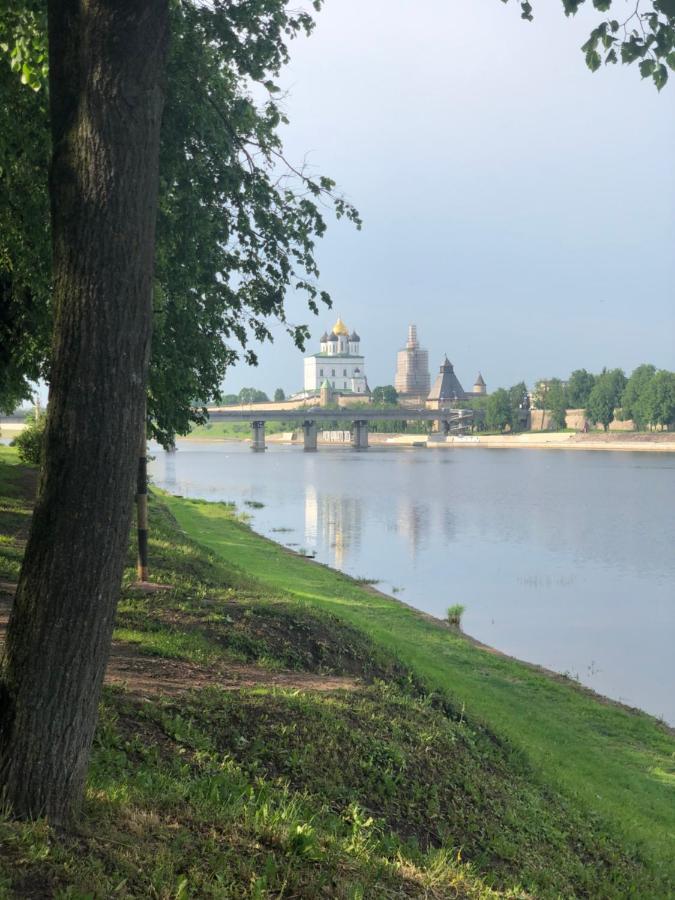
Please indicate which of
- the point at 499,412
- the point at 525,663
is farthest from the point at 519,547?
the point at 499,412

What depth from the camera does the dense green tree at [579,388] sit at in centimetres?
15050

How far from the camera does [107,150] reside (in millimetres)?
4238

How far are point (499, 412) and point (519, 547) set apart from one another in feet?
385

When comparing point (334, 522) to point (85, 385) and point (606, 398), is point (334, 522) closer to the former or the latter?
point (85, 385)

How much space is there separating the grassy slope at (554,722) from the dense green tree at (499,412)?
13113cm

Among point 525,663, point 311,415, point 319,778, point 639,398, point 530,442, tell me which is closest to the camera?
point 319,778

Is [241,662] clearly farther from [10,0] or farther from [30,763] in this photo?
[10,0]

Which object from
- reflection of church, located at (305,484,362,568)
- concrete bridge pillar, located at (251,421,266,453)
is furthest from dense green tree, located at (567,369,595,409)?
reflection of church, located at (305,484,362,568)

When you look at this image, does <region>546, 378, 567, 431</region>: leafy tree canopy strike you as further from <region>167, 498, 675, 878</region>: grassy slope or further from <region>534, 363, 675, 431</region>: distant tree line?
<region>167, 498, 675, 878</region>: grassy slope

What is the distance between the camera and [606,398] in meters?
139

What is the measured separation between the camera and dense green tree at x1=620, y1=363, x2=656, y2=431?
4985 inches

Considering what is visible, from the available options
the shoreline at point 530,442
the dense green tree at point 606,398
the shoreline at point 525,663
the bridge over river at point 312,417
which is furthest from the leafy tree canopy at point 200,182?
the dense green tree at point 606,398

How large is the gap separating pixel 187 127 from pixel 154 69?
421 cm

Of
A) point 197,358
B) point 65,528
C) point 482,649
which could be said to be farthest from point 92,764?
point 482,649
